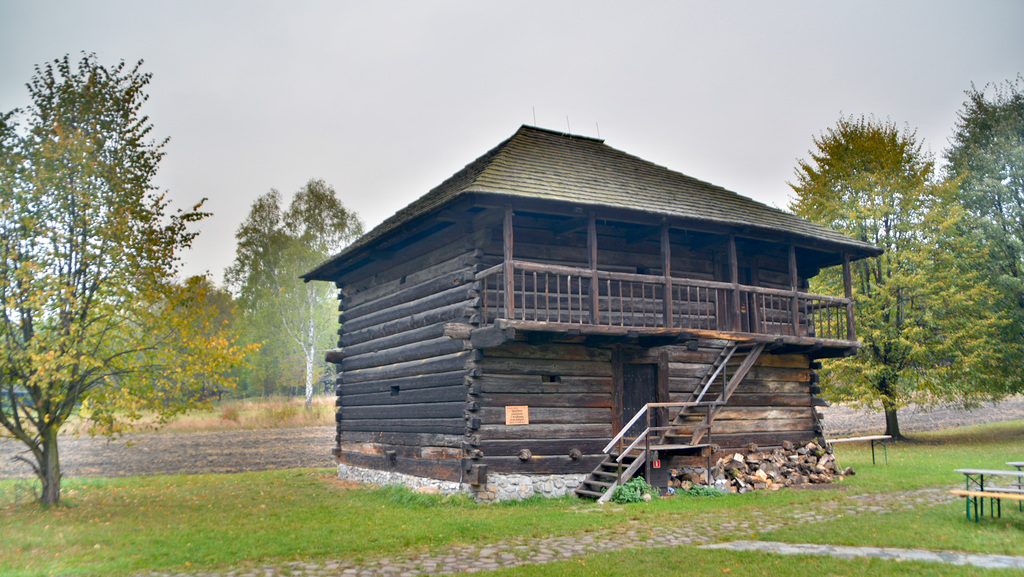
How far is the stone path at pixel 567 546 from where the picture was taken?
28.1 feet

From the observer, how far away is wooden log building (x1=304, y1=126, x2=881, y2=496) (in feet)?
47.2

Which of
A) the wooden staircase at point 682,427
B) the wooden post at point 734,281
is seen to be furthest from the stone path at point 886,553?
the wooden post at point 734,281

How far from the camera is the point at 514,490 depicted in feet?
47.3

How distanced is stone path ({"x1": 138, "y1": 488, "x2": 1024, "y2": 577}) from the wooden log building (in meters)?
3.35

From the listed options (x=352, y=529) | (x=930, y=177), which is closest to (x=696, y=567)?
(x=352, y=529)

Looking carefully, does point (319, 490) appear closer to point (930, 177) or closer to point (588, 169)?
point (588, 169)

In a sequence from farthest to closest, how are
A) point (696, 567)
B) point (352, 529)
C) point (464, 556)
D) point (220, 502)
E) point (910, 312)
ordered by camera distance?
1. point (910, 312)
2. point (220, 502)
3. point (352, 529)
4. point (464, 556)
5. point (696, 567)

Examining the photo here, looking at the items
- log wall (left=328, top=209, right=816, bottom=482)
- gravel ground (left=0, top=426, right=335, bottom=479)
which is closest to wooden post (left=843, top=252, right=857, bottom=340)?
log wall (left=328, top=209, right=816, bottom=482)

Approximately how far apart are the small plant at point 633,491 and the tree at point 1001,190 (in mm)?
19338

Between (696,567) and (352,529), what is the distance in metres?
5.77

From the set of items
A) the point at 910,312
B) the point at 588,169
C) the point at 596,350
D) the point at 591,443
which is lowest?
the point at 591,443

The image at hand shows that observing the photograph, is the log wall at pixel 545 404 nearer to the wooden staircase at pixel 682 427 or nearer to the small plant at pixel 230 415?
the wooden staircase at pixel 682 427

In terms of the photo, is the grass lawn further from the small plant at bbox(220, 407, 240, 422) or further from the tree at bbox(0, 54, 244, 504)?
the small plant at bbox(220, 407, 240, 422)

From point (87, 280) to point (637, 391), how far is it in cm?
1154
